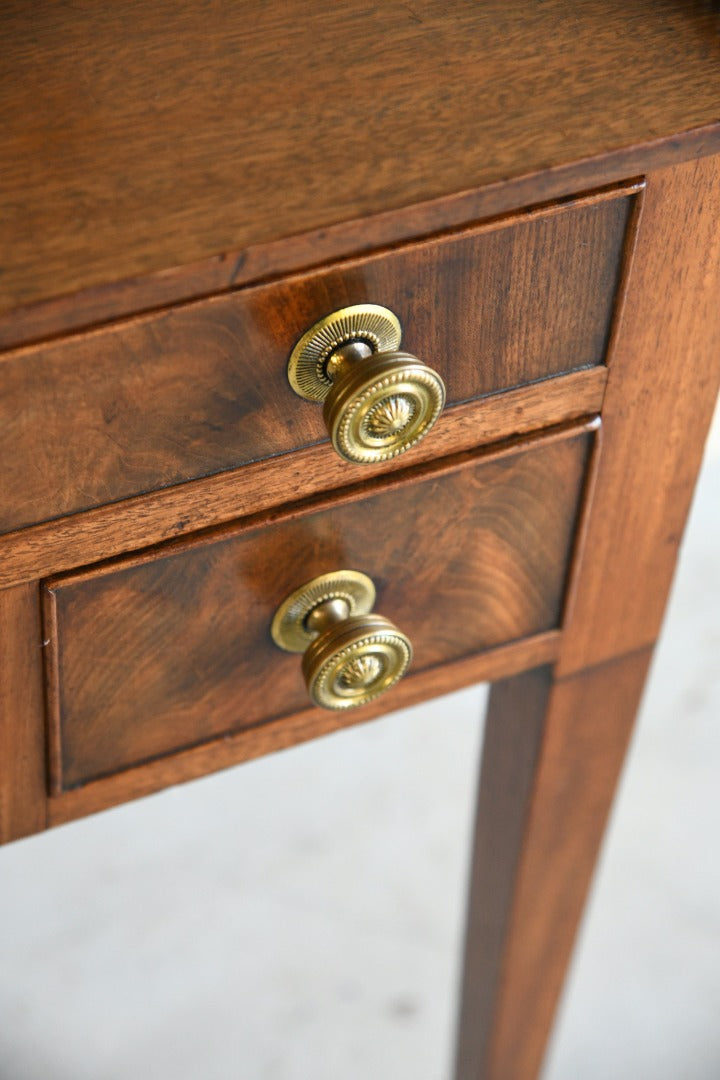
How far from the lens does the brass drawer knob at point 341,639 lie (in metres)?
0.49

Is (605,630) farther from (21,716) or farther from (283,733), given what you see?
(21,716)

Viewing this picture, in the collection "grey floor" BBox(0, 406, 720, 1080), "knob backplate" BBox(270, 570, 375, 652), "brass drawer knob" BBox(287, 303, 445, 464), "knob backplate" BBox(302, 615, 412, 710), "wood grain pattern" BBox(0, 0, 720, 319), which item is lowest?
"knob backplate" BBox(302, 615, 412, 710)

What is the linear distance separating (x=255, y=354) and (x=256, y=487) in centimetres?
5

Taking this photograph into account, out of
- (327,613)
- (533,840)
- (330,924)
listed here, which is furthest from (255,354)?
(330,924)

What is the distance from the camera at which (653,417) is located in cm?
52

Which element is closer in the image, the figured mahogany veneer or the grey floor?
the figured mahogany veneer

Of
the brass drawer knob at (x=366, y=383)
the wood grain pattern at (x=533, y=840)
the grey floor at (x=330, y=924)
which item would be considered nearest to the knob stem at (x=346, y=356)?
the brass drawer knob at (x=366, y=383)

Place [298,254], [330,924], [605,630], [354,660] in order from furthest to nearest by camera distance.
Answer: [330,924] → [605,630] → [354,660] → [298,254]

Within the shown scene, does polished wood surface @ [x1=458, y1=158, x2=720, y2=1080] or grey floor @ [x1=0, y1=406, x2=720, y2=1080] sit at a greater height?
grey floor @ [x1=0, y1=406, x2=720, y2=1080]

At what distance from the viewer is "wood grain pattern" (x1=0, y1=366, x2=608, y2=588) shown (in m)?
0.44

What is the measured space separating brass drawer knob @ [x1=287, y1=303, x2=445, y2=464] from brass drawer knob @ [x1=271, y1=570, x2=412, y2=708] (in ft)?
0.24

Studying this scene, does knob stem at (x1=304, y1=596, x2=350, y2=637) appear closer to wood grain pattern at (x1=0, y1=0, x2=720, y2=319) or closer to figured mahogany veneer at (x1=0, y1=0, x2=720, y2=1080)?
figured mahogany veneer at (x1=0, y1=0, x2=720, y2=1080)

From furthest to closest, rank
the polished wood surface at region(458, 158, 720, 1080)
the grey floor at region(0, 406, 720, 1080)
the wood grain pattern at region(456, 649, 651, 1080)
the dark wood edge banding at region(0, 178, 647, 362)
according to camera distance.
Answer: the grey floor at region(0, 406, 720, 1080)
the wood grain pattern at region(456, 649, 651, 1080)
the polished wood surface at region(458, 158, 720, 1080)
the dark wood edge banding at region(0, 178, 647, 362)

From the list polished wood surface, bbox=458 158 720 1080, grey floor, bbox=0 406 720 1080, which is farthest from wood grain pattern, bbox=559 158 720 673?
grey floor, bbox=0 406 720 1080
